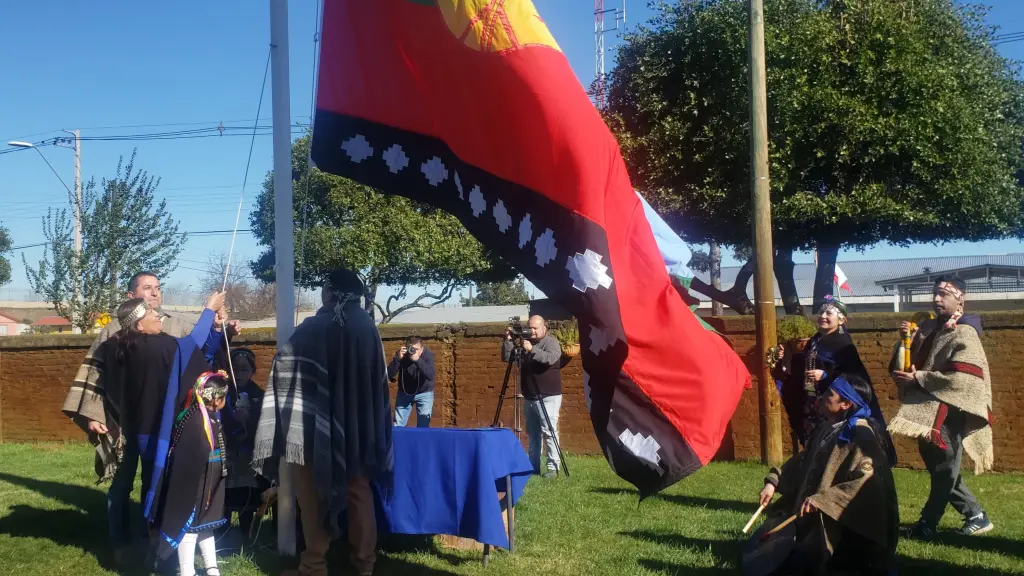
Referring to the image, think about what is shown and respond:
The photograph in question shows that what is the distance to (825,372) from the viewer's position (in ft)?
19.4

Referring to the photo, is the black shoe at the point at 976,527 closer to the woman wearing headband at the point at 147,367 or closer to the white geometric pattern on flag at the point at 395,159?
the white geometric pattern on flag at the point at 395,159

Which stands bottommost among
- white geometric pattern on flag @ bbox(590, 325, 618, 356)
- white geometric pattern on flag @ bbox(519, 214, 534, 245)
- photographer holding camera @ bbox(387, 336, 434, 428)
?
photographer holding camera @ bbox(387, 336, 434, 428)

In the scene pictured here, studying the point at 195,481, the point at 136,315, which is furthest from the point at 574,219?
the point at 136,315

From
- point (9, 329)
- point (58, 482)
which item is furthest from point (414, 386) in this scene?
point (9, 329)

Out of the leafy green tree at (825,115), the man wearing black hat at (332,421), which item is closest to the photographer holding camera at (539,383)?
the man wearing black hat at (332,421)

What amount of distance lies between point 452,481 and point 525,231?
2.51m

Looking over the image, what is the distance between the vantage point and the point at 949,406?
6.06 m

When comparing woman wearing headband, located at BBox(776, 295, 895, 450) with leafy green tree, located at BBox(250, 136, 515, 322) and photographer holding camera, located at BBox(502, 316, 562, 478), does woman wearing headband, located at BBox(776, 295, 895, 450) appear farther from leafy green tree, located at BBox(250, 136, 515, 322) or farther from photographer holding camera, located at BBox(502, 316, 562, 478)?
leafy green tree, located at BBox(250, 136, 515, 322)

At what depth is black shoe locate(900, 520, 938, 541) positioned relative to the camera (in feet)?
19.9

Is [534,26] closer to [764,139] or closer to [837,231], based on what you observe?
[764,139]

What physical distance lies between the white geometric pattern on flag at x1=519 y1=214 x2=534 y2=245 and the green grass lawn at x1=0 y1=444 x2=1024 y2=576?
8.74 ft

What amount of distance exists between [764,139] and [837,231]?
1054 cm

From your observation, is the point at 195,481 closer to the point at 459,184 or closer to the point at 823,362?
the point at 459,184

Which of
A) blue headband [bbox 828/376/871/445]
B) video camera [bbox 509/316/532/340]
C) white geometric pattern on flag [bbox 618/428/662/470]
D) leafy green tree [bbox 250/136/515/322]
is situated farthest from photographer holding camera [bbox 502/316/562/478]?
leafy green tree [bbox 250/136/515/322]
